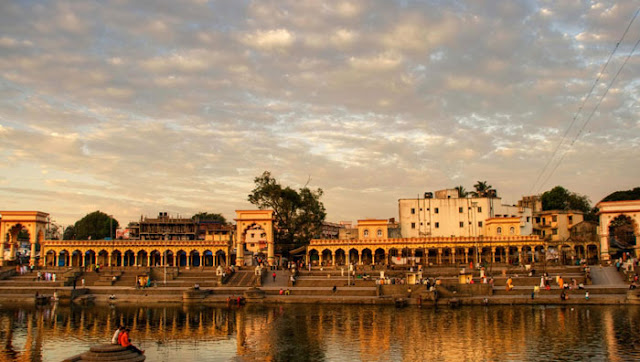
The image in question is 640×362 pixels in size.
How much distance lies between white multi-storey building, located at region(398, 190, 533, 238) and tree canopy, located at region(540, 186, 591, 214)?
70.4 ft

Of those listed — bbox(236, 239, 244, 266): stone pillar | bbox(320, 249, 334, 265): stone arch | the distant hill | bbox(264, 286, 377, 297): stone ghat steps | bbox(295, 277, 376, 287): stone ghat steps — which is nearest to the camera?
bbox(264, 286, 377, 297): stone ghat steps

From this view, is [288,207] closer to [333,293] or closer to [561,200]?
[333,293]

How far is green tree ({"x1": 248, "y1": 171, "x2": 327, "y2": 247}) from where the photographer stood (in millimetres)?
77500

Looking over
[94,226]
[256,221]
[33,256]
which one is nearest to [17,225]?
[33,256]

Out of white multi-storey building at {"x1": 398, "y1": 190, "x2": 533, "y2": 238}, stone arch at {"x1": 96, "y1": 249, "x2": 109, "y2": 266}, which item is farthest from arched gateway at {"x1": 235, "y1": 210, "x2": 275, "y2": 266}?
stone arch at {"x1": 96, "y1": 249, "x2": 109, "y2": 266}

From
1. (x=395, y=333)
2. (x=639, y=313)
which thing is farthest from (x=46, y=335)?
(x=639, y=313)

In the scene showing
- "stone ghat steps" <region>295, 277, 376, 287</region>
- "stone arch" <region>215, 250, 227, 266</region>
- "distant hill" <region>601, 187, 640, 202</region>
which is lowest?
"stone ghat steps" <region>295, 277, 376, 287</region>

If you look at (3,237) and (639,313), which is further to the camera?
(3,237)

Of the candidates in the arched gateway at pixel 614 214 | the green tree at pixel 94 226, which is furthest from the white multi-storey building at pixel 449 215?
the green tree at pixel 94 226

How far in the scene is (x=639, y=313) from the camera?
34.9m

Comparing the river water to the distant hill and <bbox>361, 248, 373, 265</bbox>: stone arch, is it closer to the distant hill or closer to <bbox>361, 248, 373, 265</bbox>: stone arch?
<bbox>361, 248, 373, 265</bbox>: stone arch

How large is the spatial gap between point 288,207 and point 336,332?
48850 mm

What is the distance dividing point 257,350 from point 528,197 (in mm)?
75946

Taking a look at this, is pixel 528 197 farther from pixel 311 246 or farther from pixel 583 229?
pixel 311 246
